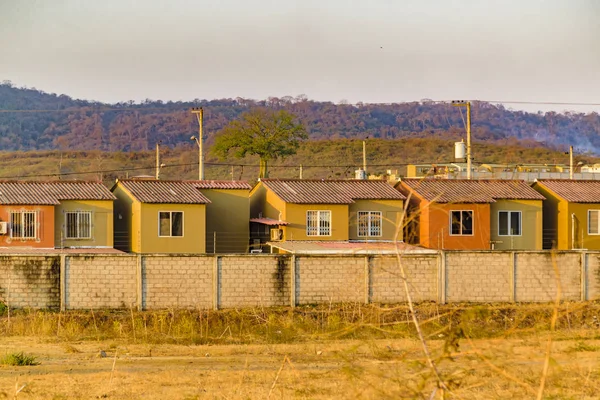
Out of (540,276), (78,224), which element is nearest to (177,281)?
(540,276)

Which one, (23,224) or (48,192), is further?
(48,192)

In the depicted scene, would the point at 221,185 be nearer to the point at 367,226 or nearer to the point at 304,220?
the point at 304,220

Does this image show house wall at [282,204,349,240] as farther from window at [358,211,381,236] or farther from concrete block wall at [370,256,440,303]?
concrete block wall at [370,256,440,303]

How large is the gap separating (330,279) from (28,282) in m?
8.75

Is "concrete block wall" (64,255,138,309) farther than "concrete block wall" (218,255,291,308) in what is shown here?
No

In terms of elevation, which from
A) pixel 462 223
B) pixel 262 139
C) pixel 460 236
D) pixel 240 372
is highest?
pixel 262 139

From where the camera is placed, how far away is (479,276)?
101ft

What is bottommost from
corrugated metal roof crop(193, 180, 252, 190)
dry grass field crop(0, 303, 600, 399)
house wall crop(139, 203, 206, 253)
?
dry grass field crop(0, 303, 600, 399)

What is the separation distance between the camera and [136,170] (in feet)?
378

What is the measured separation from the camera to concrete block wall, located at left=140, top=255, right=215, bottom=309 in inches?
1139

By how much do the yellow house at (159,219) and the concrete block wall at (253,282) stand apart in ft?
45.9

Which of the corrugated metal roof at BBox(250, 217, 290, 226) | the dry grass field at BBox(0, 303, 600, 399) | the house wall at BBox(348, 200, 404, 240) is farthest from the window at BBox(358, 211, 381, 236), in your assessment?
the dry grass field at BBox(0, 303, 600, 399)

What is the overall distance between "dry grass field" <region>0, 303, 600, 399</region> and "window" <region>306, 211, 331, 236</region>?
632 inches

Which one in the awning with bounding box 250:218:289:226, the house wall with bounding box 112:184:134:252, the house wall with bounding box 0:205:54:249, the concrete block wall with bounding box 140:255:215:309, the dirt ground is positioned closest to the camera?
the dirt ground
